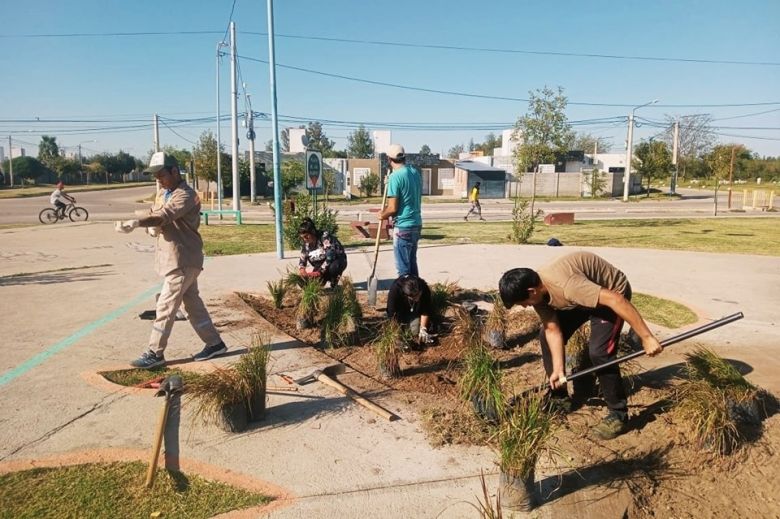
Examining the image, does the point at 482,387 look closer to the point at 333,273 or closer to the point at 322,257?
the point at 333,273

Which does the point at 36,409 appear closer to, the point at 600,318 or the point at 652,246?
the point at 600,318

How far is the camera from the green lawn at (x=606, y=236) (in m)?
13.7

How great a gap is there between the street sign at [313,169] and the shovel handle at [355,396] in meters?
6.69

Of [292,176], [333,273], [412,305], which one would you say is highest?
[292,176]

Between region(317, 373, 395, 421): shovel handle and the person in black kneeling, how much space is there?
1034 millimetres

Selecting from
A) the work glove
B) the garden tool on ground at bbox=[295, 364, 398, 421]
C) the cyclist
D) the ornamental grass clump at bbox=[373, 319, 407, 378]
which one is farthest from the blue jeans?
the cyclist

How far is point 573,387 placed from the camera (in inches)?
165

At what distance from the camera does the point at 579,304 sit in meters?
3.38

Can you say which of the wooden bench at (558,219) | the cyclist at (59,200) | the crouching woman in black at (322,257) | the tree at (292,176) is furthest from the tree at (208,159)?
the crouching woman in black at (322,257)

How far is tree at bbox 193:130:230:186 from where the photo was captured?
38.7 metres

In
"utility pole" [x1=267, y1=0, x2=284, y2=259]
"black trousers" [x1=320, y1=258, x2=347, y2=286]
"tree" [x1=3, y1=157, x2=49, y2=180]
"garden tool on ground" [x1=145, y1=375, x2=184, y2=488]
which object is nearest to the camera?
"garden tool on ground" [x1=145, y1=375, x2=184, y2=488]

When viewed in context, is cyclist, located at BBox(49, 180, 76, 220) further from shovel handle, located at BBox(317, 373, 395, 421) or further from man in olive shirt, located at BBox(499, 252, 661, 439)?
man in olive shirt, located at BBox(499, 252, 661, 439)

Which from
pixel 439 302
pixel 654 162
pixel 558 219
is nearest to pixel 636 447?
pixel 439 302

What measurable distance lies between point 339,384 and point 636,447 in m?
2.15
